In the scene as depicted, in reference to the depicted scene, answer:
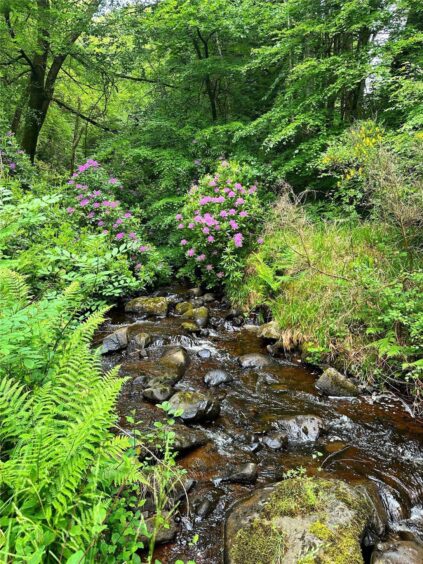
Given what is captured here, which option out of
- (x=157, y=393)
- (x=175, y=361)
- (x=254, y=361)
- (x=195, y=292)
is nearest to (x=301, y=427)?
(x=254, y=361)

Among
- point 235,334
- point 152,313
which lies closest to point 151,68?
point 152,313

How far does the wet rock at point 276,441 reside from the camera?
348 centimetres

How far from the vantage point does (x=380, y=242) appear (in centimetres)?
548

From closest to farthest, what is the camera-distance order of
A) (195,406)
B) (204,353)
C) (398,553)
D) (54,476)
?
(54,476)
(398,553)
(195,406)
(204,353)

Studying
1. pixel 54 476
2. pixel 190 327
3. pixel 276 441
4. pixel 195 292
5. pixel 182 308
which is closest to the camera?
pixel 54 476

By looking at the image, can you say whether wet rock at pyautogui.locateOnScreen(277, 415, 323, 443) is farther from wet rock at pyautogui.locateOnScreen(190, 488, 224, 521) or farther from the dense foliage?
the dense foliage

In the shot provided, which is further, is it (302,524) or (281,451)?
(281,451)

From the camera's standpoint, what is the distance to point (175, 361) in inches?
195

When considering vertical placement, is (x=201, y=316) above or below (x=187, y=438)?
below

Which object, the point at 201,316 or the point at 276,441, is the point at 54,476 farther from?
the point at 201,316

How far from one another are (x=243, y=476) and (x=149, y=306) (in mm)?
4486

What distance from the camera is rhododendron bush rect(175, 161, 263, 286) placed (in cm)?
739

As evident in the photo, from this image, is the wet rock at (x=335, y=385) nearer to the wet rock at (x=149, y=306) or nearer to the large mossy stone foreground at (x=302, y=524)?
the large mossy stone foreground at (x=302, y=524)

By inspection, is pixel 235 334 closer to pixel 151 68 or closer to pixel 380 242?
pixel 380 242
